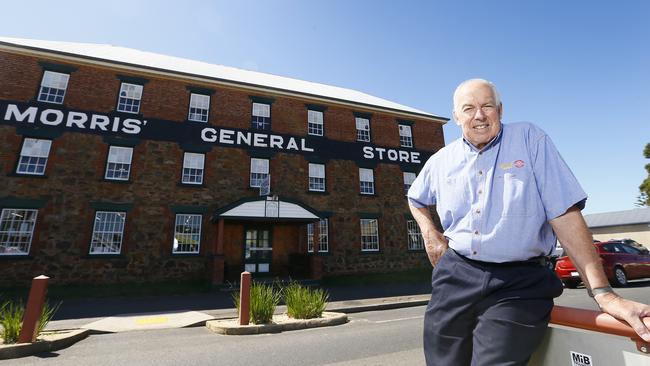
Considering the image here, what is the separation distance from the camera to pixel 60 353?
520 cm

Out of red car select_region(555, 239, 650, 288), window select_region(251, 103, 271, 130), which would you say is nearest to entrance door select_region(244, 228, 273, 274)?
window select_region(251, 103, 271, 130)

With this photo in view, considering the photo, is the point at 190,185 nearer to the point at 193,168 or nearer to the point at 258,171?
the point at 193,168

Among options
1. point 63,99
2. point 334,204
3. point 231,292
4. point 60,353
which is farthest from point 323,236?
point 63,99

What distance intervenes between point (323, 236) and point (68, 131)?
11.7 metres

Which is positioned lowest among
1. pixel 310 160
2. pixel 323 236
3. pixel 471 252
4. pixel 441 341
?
pixel 441 341

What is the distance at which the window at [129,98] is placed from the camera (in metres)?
13.9

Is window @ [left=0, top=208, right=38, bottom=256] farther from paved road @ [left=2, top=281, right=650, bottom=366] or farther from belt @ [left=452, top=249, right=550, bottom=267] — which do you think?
belt @ [left=452, top=249, right=550, bottom=267]

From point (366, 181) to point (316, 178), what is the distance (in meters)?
2.96

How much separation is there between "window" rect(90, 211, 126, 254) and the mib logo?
14356 mm

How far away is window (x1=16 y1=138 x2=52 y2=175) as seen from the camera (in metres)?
11.9

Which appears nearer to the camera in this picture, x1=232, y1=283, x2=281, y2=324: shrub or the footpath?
x1=232, y1=283, x2=281, y2=324: shrub

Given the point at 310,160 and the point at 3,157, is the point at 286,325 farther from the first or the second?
the point at 3,157

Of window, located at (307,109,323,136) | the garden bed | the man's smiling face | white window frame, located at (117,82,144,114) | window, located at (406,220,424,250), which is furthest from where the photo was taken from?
window, located at (406,220,424,250)

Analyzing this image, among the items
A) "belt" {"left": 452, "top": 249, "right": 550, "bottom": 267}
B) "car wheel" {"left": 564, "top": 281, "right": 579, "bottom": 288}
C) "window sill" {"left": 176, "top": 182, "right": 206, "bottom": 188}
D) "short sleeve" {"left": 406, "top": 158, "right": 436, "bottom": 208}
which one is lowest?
"car wheel" {"left": 564, "top": 281, "right": 579, "bottom": 288}
